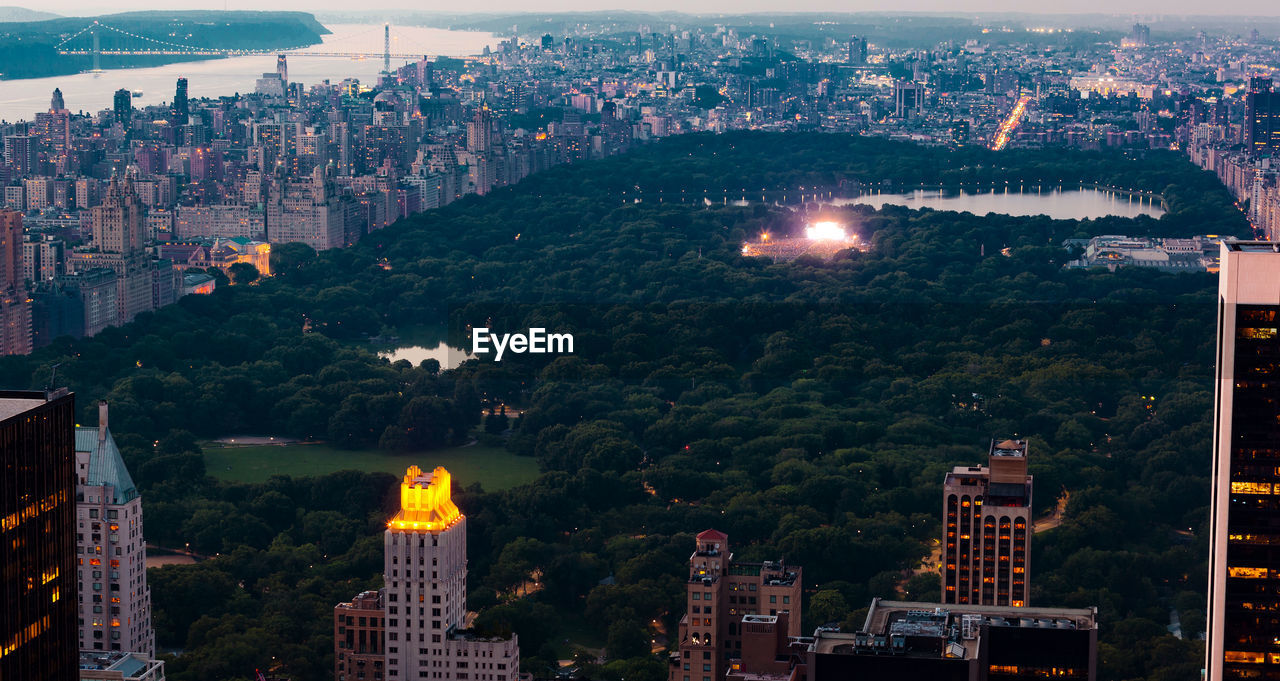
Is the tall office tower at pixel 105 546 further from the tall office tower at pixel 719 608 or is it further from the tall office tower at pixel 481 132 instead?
the tall office tower at pixel 481 132

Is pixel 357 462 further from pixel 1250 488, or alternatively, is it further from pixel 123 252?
pixel 1250 488

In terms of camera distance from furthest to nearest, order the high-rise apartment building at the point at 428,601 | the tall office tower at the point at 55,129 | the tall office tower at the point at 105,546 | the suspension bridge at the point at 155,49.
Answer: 1. the suspension bridge at the point at 155,49
2. the tall office tower at the point at 55,129
3. the tall office tower at the point at 105,546
4. the high-rise apartment building at the point at 428,601

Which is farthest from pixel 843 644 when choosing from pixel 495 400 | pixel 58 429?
pixel 495 400

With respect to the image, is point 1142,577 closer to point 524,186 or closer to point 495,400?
point 495,400

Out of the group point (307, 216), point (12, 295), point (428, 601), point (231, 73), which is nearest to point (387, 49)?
point (231, 73)

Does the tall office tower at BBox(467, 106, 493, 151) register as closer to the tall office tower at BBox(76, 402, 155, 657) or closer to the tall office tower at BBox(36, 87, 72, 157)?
the tall office tower at BBox(36, 87, 72, 157)

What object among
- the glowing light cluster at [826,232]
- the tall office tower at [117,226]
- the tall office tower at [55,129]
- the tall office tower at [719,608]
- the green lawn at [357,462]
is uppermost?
the tall office tower at [55,129]

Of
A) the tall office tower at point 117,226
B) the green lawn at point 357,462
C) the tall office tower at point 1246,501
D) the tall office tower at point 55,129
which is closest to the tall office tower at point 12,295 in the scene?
the tall office tower at point 117,226

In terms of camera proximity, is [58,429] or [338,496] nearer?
[58,429]
